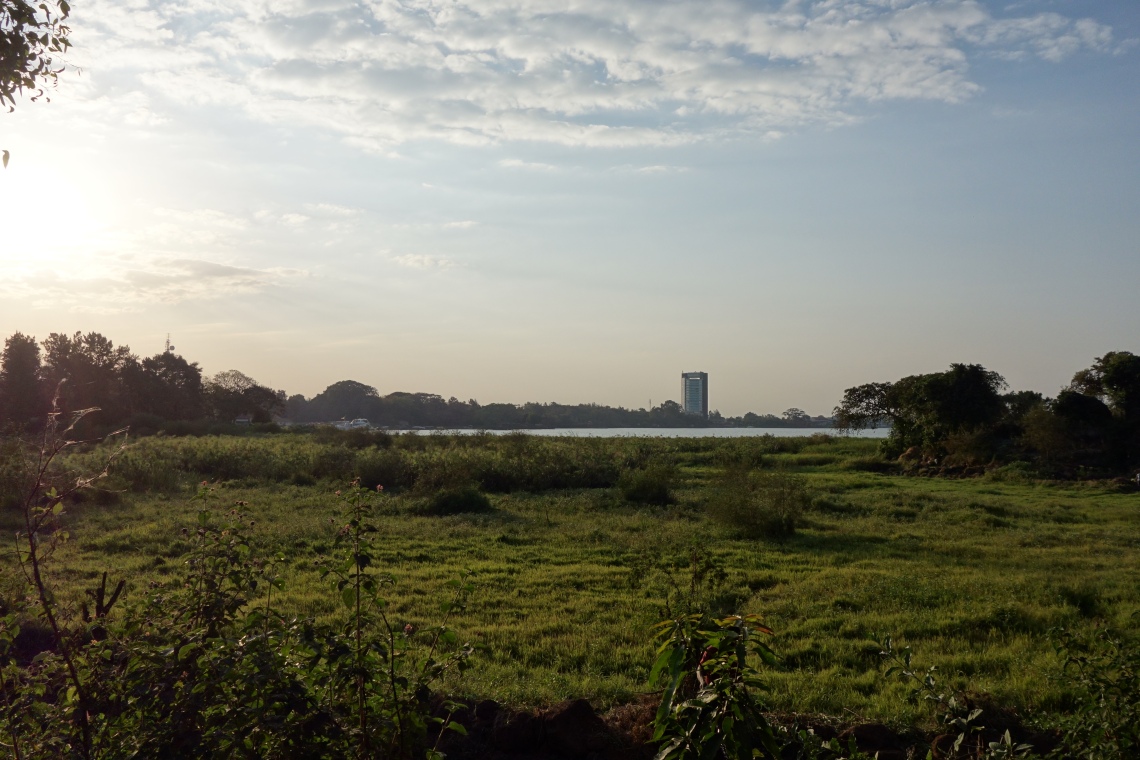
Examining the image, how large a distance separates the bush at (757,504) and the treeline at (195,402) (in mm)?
33651

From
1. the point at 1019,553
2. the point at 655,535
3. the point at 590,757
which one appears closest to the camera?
the point at 590,757

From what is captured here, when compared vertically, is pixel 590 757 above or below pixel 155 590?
below

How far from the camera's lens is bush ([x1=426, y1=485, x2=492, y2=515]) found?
62.5 ft

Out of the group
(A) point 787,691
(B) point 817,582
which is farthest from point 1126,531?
(A) point 787,691

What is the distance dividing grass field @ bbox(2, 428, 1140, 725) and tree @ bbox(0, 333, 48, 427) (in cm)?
2808

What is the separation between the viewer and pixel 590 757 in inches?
177

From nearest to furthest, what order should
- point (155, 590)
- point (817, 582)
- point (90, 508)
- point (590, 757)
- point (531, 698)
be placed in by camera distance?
1. point (155, 590)
2. point (590, 757)
3. point (531, 698)
4. point (817, 582)
5. point (90, 508)

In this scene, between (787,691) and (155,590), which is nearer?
(155,590)

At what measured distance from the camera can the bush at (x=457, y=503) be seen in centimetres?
1905

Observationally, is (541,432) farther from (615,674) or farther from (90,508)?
(615,674)

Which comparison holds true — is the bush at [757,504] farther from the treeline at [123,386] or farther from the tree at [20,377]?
the tree at [20,377]

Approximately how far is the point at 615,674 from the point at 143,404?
2264 inches

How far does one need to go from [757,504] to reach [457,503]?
7.45 metres

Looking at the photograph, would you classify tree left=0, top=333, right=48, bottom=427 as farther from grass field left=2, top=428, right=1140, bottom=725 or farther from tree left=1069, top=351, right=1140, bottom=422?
tree left=1069, top=351, right=1140, bottom=422
